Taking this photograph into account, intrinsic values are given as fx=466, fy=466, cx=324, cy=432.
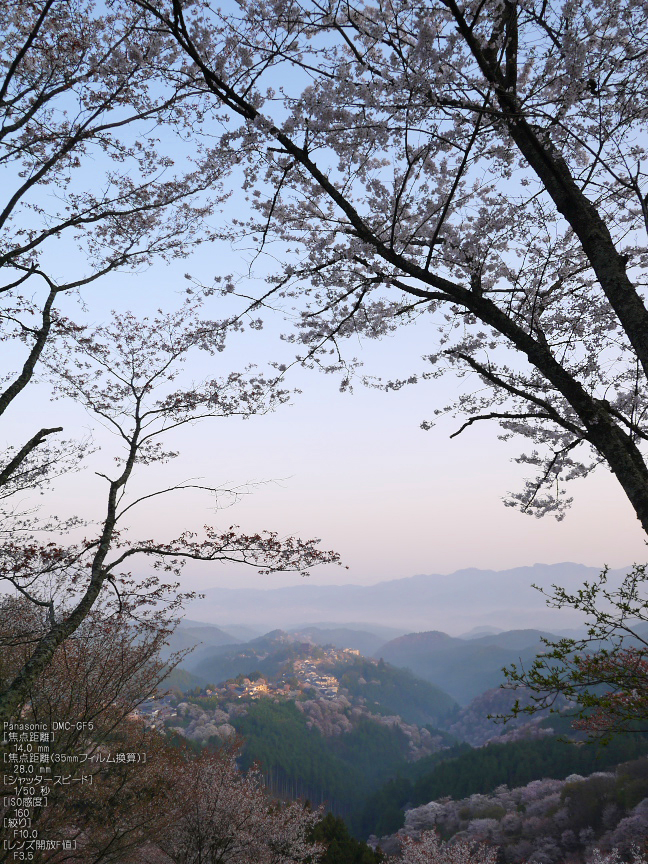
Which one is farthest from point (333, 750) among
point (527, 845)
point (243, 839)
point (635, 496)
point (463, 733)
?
point (635, 496)

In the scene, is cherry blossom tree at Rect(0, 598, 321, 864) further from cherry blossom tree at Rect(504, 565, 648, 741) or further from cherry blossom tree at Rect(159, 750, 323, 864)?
cherry blossom tree at Rect(504, 565, 648, 741)

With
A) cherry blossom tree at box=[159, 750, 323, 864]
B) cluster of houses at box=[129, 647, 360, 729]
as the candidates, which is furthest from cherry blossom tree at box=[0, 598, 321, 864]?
cluster of houses at box=[129, 647, 360, 729]

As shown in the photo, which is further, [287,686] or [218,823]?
[287,686]

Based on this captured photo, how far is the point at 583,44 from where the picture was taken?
376 cm

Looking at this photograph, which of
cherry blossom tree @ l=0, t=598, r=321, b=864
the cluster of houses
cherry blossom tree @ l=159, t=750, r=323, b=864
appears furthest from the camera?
the cluster of houses

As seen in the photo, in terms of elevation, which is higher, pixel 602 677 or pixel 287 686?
pixel 602 677

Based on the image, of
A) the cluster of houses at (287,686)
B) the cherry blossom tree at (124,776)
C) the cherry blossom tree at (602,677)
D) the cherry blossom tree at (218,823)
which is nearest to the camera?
the cherry blossom tree at (602,677)

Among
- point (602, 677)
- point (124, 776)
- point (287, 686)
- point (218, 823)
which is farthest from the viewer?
point (287, 686)

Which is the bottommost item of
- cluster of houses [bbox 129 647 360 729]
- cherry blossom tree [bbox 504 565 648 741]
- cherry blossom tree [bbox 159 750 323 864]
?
cluster of houses [bbox 129 647 360 729]

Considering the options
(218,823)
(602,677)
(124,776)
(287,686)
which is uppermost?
(602,677)

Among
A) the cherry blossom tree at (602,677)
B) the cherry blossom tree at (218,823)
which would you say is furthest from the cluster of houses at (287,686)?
the cherry blossom tree at (602,677)

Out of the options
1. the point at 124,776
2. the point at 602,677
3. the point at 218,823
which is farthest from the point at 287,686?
the point at 602,677

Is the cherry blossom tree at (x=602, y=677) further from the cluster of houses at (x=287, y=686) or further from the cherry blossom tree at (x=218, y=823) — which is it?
the cluster of houses at (x=287, y=686)

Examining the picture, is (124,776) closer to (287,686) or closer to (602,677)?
(602,677)
